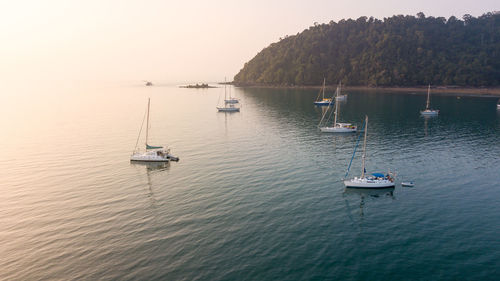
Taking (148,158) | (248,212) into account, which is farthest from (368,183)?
(148,158)

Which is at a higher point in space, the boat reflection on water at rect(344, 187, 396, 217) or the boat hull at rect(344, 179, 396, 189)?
the boat hull at rect(344, 179, 396, 189)

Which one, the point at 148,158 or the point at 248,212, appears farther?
the point at 148,158

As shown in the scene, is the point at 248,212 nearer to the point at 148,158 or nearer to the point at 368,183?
the point at 368,183

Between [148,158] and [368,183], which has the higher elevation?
[148,158]

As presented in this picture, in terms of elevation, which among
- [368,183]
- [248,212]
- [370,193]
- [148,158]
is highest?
[148,158]

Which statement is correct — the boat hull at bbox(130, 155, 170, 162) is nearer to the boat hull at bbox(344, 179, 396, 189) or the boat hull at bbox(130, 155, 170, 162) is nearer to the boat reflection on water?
the boat reflection on water

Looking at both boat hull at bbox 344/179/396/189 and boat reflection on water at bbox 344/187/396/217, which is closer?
boat reflection on water at bbox 344/187/396/217

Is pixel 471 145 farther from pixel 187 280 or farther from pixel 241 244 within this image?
pixel 187 280

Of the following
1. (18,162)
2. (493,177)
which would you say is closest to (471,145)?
(493,177)

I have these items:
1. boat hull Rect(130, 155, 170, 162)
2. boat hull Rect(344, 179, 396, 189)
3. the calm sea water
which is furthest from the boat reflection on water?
boat hull Rect(130, 155, 170, 162)
